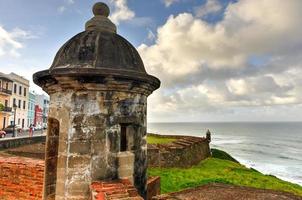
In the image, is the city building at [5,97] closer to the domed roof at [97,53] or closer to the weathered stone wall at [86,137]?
the domed roof at [97,53]

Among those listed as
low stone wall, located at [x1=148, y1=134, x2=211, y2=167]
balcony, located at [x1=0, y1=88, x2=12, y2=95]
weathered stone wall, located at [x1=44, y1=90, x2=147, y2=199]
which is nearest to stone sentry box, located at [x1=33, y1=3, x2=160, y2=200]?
weathered stone wall, located at [x1=44, y1=90, x2=147, y2=199]

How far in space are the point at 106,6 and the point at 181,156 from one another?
1552 cm

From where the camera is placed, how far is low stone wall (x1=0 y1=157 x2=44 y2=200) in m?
5.41

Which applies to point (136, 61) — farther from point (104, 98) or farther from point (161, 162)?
point (161, 162)

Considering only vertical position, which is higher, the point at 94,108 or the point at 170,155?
the point at 94,108

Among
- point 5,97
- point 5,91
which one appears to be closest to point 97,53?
point 5,91

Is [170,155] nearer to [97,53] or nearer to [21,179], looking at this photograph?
[21,179]

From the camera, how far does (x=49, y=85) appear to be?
396 centimetres

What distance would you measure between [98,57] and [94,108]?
690 mm

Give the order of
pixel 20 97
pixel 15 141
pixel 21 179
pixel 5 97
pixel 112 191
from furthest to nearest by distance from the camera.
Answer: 1. pixel 20 97
2. pixel 5 97
3. pixel 15 141
4. pixel 21 179
5. pixel 112 191

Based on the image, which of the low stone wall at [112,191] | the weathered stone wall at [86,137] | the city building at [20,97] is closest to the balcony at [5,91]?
the city building at [20,97]

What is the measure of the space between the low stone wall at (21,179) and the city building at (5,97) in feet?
139

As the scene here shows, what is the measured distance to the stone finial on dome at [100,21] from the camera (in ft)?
13.9

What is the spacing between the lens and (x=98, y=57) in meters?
3.80
